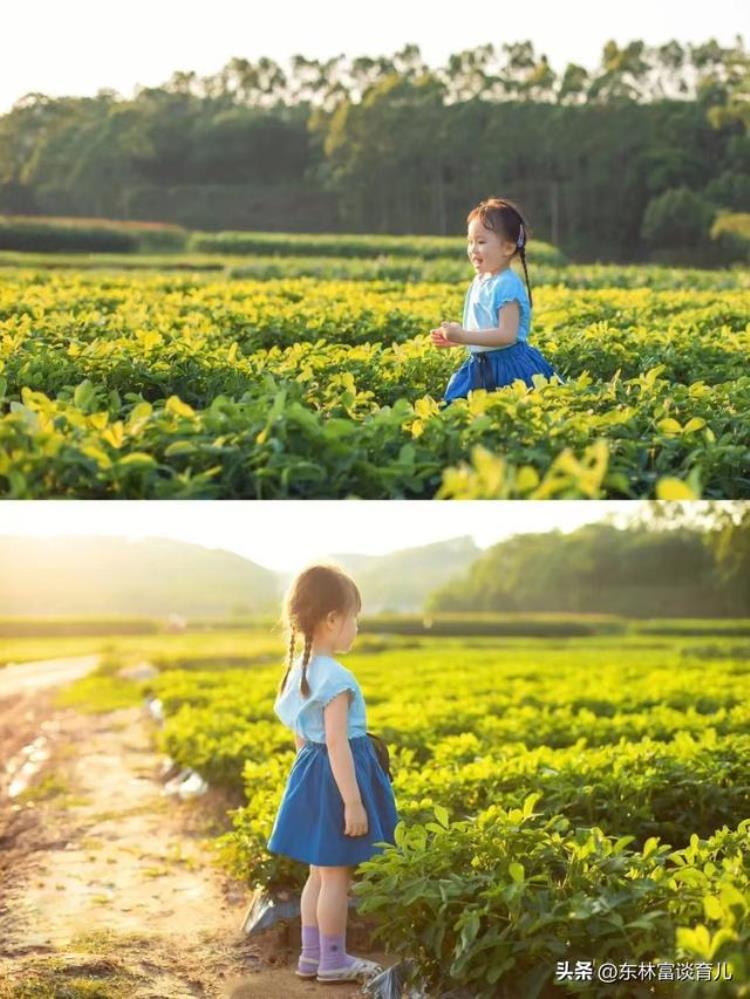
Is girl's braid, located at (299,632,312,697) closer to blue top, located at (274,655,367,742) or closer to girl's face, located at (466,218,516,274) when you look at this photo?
blue top, located at (274,655,367,742)

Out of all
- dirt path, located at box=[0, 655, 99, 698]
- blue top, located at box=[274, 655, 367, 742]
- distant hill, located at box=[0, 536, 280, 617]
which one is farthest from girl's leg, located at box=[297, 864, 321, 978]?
dirt path, located at box=[0, 655, 99, 698]

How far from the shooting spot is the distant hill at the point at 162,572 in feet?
16.1

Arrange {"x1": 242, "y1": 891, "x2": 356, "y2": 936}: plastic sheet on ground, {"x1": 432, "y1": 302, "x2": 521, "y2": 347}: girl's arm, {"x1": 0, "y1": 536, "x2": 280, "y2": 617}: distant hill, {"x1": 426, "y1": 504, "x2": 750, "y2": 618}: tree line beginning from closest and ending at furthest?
{"x1": 432, "y1": 302, "x2": 521, "y2": 347}: girl's arm, {"x1": 242, "y1": 891, "x2": 356, "y2": 936}: plastic sheet on ground, {"x1": 0, "y1": 536, "x2": 280, "y2": 617}: distant hill, {"x1": 426, "y1": 504, "x2": 750, "y2": 618}: tree line

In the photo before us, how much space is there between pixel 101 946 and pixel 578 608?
7883 millimetres

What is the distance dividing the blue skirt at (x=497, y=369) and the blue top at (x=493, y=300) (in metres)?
0.03

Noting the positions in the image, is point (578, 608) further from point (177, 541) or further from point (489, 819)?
point (489, 819)

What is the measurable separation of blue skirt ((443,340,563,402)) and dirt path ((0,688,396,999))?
1.77 metres

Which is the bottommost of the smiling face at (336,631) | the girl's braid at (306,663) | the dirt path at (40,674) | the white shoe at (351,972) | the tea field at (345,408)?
the dirt path at (40,674)

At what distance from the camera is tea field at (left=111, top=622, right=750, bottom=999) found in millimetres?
Result: 3168

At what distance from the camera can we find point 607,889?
3.20 metres

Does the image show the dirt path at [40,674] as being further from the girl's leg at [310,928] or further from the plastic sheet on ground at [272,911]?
the girl's leg at [310,928]

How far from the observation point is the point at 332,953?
3.71 metres

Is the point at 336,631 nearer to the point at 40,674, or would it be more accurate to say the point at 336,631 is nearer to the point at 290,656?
the point at 290,656

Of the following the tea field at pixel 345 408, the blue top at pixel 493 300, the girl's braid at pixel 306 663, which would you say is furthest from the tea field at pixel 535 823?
the blue top at pixel 493 300
